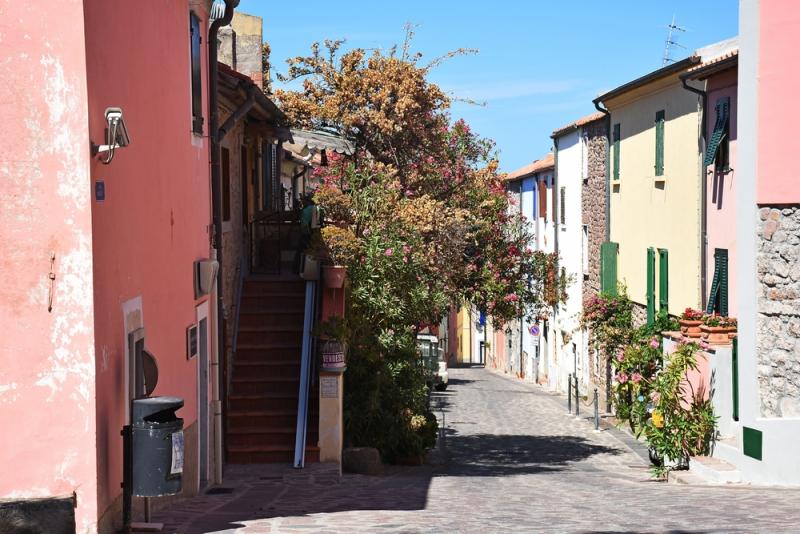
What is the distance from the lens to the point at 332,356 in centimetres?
1542

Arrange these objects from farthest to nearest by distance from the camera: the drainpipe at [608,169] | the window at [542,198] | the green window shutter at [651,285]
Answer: the window at [542,198] → the drainpipe at [608,169] → the green window shutter at [651,285]

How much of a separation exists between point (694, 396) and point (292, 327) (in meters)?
6.11

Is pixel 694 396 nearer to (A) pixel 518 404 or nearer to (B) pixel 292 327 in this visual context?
(B) pixel 292 327

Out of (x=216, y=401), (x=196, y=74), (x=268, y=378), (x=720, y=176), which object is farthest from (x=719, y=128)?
(x=216, y=401)

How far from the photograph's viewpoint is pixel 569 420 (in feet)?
91.4

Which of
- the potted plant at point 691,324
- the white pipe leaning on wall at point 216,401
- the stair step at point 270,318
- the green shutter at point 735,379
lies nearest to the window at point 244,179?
the stair step at point 270,318

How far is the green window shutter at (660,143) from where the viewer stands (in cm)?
2397

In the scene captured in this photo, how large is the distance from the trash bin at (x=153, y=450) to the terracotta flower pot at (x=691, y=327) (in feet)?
33.9

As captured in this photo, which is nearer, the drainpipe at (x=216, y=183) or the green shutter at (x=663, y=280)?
the drainpipe at (x=216, y=183)

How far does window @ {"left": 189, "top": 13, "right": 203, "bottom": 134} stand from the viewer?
42.5ft

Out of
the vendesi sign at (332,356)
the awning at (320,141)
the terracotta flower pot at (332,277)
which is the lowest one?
the vendesi sign at (332,356)

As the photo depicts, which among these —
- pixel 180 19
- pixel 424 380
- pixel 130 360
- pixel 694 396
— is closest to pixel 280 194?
pixel 424 380

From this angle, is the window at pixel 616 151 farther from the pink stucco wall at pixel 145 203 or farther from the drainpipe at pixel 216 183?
the pink stucco wall at pixel 145 203

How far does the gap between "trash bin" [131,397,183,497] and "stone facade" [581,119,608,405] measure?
2296 centimetres
